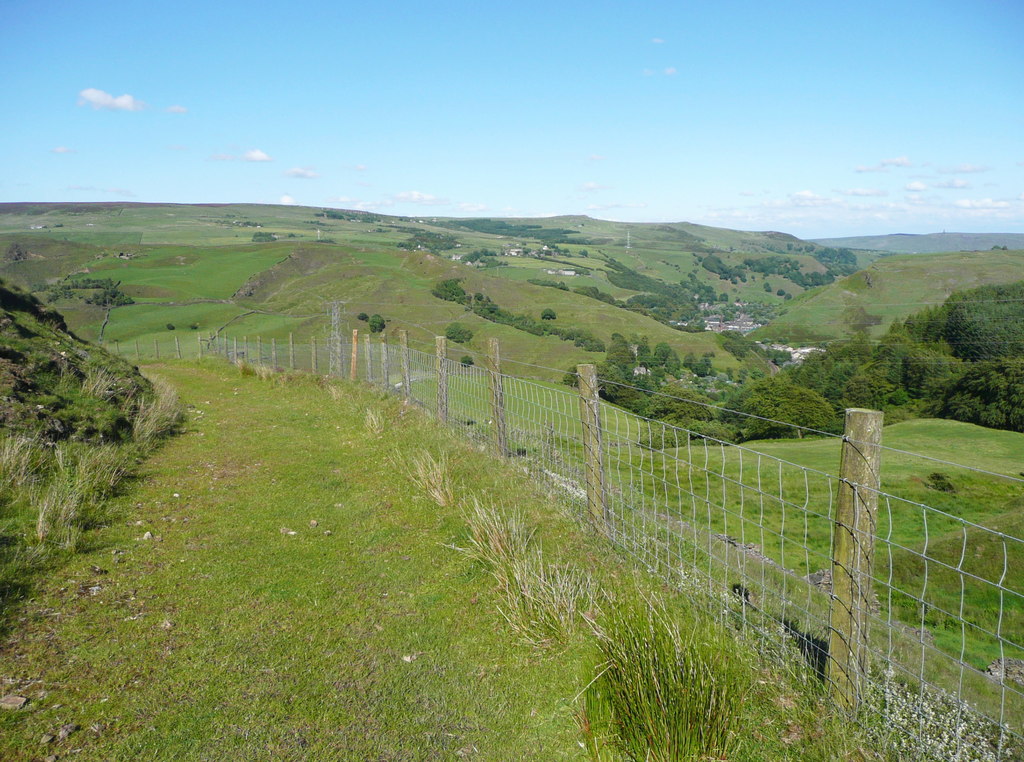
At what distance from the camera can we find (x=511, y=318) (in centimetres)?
7906

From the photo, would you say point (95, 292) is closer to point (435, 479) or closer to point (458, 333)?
point (458, 333)

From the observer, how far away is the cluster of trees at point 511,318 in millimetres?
67863

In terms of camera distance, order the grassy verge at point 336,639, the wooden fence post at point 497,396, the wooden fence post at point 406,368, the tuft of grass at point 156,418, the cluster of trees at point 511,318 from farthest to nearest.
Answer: the cluster of trees at point 511,318 < the wooden fence post at point 406,368 < the tuft of grass at point 156,418 < the wooden fence post at point 497,396 < the grassy verge at point 336,639

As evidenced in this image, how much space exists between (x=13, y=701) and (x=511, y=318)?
76.1m

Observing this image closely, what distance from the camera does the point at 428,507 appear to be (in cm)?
732

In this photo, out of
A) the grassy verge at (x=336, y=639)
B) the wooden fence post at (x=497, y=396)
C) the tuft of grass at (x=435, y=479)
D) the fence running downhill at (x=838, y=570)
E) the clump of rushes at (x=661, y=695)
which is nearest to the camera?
the clump of rushes at (x=661, y=695)

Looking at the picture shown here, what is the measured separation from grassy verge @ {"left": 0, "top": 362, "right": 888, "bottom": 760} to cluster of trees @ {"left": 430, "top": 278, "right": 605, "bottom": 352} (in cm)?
5639

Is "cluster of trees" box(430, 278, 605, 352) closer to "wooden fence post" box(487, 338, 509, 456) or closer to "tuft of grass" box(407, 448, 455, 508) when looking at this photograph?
"wooden fence post" box(487, 338, 509, 456)

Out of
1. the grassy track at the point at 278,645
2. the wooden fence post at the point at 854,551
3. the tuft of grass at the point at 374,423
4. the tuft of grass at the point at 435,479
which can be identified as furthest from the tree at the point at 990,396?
the wooden fence post at the point at 854,551

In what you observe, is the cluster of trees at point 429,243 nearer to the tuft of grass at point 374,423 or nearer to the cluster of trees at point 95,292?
the cluster of trees at point 95,292

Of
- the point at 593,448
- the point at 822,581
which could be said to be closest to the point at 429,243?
the point at 822,581

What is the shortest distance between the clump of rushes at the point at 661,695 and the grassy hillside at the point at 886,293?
3150 inches

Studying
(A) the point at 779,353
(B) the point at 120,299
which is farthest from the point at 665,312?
(B) the point at 120,299

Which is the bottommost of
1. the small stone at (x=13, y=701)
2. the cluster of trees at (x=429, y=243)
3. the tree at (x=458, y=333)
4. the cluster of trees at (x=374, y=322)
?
the tree at (x=458, y=333)
